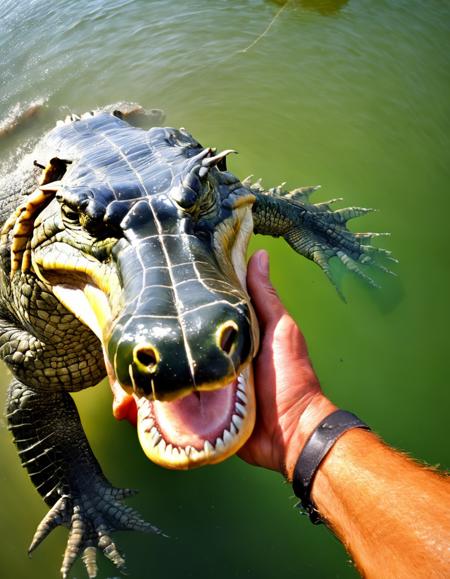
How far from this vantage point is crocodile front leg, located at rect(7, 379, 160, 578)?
264cm

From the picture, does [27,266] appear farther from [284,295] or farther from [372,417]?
[372,417]

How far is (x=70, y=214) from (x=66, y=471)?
71.0 inches

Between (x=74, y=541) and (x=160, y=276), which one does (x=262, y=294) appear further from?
(x=74, y=541)

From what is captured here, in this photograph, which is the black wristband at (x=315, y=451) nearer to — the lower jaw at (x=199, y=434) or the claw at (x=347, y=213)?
the lower jaw at (x=199, y=434)

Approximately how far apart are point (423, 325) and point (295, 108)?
2859 mm

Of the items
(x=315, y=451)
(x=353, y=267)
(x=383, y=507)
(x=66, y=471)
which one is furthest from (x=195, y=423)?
(x=353, y=267)

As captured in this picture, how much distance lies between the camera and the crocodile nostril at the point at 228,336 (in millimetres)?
1227

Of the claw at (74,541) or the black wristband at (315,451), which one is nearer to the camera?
the black wristband at (315,451)

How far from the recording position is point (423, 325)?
3383 mm

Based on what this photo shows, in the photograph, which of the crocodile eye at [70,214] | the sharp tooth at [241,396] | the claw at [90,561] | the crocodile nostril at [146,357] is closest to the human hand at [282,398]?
the sharp tooth at [241,396]

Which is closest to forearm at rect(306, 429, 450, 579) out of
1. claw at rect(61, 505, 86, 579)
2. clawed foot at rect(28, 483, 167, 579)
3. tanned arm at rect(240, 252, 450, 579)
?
tanned arm at rect(240, 252, 450, 579)

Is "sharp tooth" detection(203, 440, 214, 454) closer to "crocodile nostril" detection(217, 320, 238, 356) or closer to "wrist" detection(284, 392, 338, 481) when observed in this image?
"crocodile nostril" detection(217, 320, 238, 356)

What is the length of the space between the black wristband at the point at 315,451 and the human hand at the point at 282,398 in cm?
4

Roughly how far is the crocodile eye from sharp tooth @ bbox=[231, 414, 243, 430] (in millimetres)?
1020
